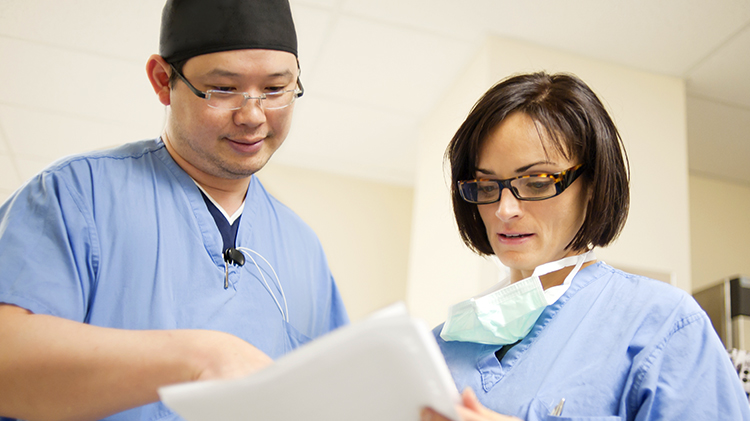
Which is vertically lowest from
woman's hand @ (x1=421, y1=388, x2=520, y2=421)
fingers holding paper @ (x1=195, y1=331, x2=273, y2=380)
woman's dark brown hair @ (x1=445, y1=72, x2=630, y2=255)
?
woman's hand @ (x1=421, y1=388, x2=520, y2=421)

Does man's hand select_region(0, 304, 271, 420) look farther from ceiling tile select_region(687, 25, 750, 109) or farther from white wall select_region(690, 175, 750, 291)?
white wall select_region(690, 175, 750, 291)

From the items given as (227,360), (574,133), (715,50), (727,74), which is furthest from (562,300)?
(727,74)

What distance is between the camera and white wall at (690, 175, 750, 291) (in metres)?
4.26

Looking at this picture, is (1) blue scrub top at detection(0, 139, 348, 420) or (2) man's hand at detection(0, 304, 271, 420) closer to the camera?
(2) man's hand at detection(0, 304, 271, 420)

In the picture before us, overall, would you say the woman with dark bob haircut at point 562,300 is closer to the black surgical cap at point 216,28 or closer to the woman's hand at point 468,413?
the woman's hand at point 468,413

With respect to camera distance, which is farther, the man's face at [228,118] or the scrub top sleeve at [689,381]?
the man's face at [228,118]

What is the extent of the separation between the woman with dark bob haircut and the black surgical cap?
19.1 inches

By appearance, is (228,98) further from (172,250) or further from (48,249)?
(48,249)

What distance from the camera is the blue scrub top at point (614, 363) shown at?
945 mm

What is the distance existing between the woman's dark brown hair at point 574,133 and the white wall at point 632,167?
1396 millimetres

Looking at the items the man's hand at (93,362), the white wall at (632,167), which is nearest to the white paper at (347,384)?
the man's hand at (93,362)

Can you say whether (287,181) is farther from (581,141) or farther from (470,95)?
(581,141)

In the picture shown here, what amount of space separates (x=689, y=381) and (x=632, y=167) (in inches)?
86.5

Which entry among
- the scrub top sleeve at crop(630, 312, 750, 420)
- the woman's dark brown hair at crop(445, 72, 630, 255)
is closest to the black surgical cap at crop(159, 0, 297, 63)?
the woman's dark brown hair at crop(445, 72, 630, 255)
